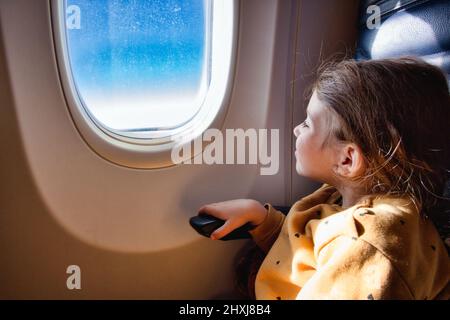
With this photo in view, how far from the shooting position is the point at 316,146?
94cm

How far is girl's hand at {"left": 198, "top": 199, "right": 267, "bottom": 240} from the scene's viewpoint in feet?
3.40

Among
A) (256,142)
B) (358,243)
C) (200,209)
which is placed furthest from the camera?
(256,142)

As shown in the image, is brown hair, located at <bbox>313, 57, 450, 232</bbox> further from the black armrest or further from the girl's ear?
the black armrest

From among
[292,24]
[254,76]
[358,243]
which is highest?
[292,24]

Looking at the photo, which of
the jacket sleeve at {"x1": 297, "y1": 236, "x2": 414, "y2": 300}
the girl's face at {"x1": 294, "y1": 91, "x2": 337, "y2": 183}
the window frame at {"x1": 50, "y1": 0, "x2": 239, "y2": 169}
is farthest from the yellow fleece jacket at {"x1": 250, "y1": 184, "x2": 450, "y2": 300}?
the window frame at {"x1": 50, "y1": 0, "x2": 239, "y2": 169}

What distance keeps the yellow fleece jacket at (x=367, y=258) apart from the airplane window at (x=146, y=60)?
48cm

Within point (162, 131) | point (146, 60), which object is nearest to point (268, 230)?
point (162, 131)

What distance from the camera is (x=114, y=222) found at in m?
1.12

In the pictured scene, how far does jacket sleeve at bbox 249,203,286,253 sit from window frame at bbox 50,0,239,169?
295 millimetres

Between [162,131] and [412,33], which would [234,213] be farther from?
[412,33]

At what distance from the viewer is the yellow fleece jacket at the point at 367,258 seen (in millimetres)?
678
